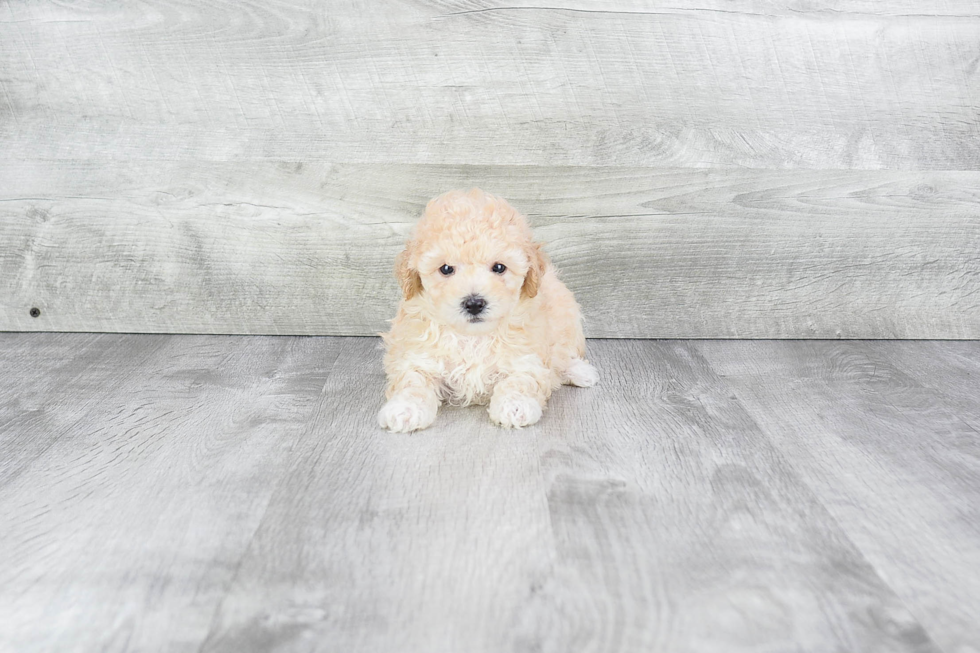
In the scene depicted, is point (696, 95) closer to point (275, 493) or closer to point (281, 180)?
point (281, 180)

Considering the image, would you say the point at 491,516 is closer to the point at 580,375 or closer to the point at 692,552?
the point at 692,552

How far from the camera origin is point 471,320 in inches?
55.9

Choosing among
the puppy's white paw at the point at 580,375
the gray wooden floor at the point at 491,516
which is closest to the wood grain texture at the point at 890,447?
the gray wooden floor at the point at 491,516

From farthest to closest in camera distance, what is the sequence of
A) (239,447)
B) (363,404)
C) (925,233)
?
(925,233), (363,404), (239,447)

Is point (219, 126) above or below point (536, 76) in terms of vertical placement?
below

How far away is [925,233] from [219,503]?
1896mm

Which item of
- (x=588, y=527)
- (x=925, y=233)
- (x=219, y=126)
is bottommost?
(x=588, y=527)

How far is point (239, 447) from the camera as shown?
1413 mm

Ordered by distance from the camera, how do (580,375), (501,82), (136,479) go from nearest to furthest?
1. (136,479)
2. (580,375)
3. (501,82)

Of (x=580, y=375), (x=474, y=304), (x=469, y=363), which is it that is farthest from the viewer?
(x=580, y=375)

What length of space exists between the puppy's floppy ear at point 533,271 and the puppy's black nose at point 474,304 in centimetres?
13

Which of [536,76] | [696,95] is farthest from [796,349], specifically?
[536,76]

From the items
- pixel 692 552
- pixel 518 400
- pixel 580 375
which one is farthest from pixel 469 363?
pixel 692 552

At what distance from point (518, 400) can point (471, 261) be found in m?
0.28
